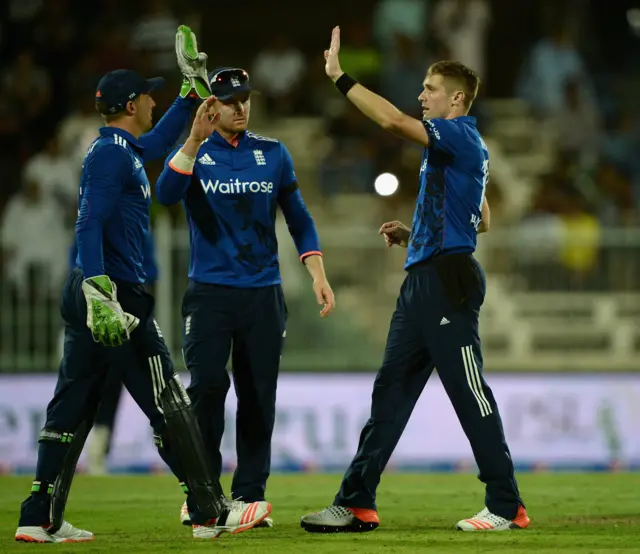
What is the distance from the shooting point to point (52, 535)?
22.8ft

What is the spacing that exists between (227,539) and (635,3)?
14.3 meters

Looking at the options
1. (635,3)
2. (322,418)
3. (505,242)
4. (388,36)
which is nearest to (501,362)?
(505,242)

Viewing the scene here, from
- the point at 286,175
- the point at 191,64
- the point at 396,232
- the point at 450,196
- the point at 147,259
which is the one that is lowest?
the point at 147,259

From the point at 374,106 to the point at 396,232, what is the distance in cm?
106

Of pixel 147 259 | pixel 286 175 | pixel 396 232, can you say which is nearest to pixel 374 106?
pixel 396 232

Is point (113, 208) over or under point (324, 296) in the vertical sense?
over

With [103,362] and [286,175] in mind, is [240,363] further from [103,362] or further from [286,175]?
[286,175]

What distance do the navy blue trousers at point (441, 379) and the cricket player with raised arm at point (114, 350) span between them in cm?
69

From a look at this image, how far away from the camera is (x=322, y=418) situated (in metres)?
12.0

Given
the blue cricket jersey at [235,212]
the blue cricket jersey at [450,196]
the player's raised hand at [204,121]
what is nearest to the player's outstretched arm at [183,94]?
the blue cricket jersey at [235,212]

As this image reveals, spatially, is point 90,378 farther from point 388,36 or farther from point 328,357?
point 388,36

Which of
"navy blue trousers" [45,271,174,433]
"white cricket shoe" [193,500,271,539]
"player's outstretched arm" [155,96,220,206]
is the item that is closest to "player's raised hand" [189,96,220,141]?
"player's outstretched arm" [155,96,220,206]

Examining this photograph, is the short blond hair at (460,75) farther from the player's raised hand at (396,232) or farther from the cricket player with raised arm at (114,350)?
the cricket player with raised arm at (114,350)

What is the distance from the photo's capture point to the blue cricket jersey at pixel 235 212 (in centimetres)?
747
